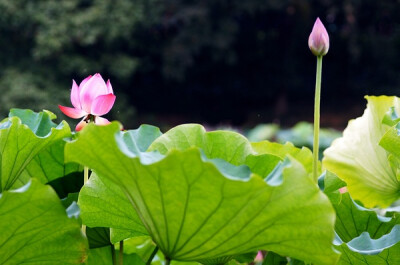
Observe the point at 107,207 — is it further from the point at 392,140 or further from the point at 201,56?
the point at 201,56

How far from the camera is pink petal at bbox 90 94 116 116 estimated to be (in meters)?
0.48

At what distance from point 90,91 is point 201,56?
572 inches

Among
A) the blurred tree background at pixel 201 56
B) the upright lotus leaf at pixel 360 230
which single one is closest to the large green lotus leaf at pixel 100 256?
the upright lotus leaf at pixel 360 230

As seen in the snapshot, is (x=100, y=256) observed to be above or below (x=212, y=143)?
below

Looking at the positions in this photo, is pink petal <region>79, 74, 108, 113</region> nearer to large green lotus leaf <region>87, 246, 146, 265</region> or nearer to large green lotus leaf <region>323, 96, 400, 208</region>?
large green lotus leaf <region>87, 246, 146, 265</region>

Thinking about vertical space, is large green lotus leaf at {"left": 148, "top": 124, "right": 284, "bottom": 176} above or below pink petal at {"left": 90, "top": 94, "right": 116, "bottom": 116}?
below

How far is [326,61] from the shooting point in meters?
16.0

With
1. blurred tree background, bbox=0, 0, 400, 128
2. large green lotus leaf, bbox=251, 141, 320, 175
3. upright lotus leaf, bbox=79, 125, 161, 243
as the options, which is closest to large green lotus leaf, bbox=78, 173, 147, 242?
upright lotus leaf, bbox=79, 125, 161, 243

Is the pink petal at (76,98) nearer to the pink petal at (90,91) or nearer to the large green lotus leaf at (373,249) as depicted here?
the pink petal at (90,91)

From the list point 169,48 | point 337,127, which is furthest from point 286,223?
point 337,127

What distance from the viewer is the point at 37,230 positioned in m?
0.41

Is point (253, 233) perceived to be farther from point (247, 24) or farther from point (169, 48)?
point (247, 24)

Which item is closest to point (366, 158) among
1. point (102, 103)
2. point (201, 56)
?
point (102, 103)

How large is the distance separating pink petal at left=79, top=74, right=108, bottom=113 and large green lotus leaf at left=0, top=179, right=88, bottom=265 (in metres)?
0.12
